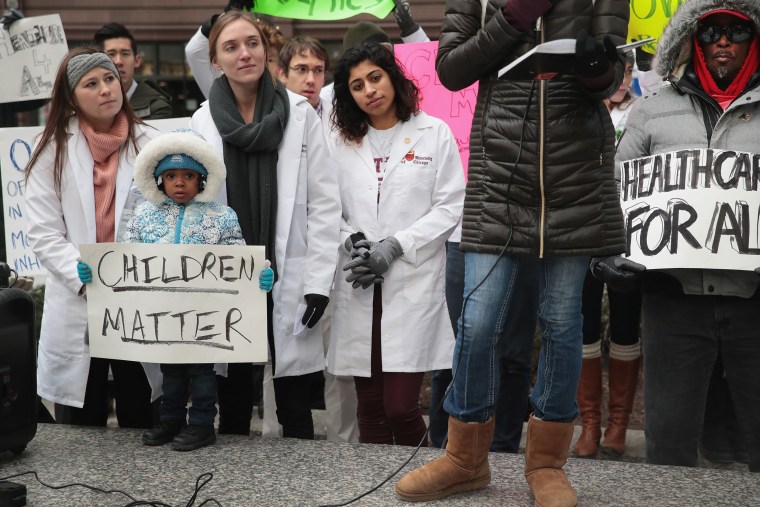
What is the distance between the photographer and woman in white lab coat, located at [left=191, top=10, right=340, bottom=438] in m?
4.30

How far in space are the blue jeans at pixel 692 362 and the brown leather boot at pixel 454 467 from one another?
88 centimetres

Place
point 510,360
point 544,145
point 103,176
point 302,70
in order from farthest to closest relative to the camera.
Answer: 1. point 302,70
2. point 510,360
3. point 103,176
4. point 544,145

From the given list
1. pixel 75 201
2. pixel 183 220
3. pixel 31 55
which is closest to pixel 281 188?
pixel 183 220

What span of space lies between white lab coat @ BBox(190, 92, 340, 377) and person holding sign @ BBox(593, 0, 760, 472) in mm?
1243

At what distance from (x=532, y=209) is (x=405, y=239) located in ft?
3.51

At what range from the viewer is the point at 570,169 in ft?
10.9

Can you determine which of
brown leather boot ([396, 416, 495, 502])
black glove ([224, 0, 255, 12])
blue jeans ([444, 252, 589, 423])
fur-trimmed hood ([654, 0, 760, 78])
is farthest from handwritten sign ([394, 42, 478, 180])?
brown leather boot ([396, 416, 495, 502])

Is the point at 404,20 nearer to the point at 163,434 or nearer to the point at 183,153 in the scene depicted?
the point at 183,153

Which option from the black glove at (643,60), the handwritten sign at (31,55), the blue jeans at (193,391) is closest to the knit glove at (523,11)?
the blue jeans at (193,391)

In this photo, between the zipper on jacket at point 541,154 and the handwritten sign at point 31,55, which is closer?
the zipper on jacket at point 541,154

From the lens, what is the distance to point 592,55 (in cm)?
302

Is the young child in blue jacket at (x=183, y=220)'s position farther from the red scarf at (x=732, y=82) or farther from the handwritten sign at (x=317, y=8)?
the handwritten sign at (x=317, y=8)

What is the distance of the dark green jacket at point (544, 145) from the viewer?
3.29 m

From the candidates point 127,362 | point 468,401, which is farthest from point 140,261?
point 468,401
